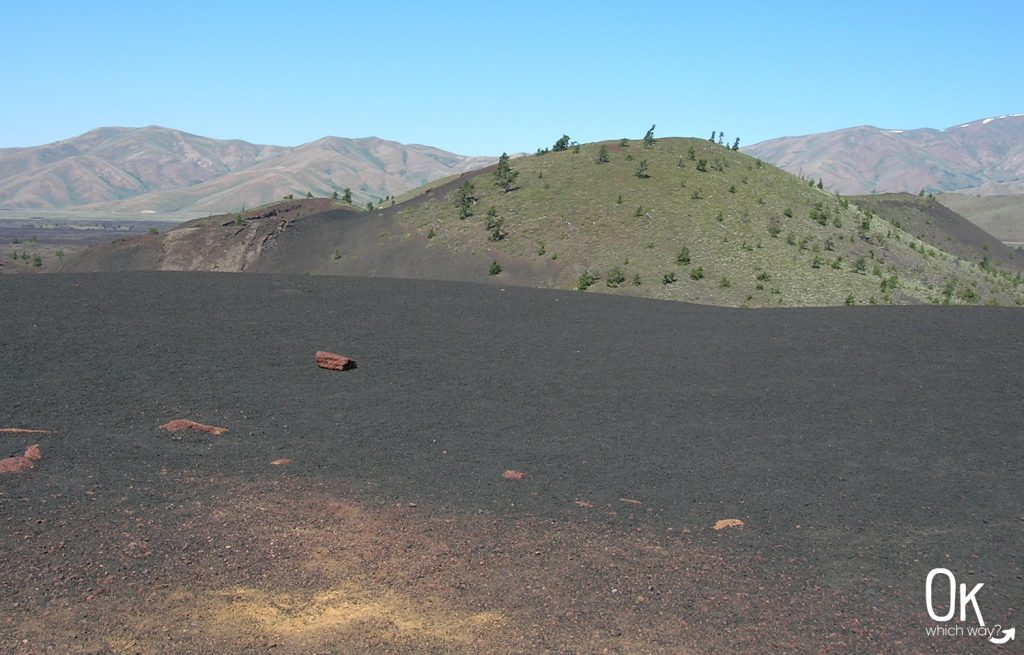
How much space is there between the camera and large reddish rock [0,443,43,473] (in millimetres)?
9930

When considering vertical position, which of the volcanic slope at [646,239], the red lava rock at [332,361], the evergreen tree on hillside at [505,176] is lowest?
the red lava rock at [332,361]

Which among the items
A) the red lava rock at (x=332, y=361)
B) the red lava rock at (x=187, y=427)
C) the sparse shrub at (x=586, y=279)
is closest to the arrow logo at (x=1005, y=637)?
the red lava rock at (x=187, y=427)

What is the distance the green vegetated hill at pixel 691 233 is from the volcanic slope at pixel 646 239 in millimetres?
96

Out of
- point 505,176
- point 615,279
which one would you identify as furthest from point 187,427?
point 505,176

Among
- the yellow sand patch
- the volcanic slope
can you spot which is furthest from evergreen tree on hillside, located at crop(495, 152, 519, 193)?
the yellow sand patch

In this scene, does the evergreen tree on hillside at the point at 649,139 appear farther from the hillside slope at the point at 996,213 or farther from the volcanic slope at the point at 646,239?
the hillside slope at the point at 996,213

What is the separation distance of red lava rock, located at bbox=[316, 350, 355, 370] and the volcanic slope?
20506 mm

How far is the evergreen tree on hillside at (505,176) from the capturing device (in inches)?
1900

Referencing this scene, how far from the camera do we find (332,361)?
52.2 feet

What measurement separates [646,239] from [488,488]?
30528 mm

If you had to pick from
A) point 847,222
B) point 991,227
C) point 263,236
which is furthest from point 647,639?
point 991,227

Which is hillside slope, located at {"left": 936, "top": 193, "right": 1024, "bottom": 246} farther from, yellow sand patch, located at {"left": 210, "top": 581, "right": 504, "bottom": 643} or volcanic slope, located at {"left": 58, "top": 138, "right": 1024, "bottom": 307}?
yellow sand patch, located at {"left": 210, "top": 581, "right": 504, "bottom": 643}

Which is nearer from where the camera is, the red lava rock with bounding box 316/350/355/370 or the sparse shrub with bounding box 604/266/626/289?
the red lava rock with bounding box 316/350/355/370

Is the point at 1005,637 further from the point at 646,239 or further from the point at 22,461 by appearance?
the point at 646,239
